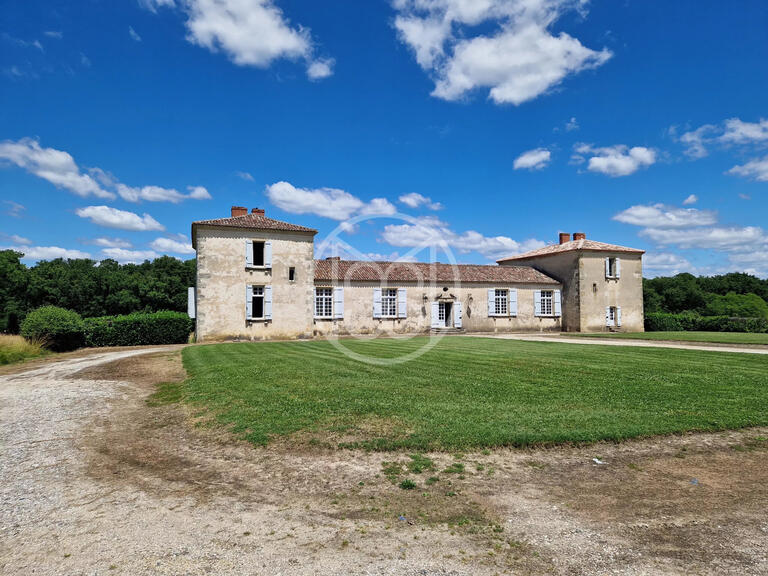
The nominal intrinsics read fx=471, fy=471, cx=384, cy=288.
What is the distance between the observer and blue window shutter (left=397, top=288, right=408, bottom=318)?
25.8 metres

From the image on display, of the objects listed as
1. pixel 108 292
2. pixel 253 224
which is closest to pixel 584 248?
pixel 253 224

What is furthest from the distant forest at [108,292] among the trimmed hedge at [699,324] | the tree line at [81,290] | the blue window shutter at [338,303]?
the blue window shutter at [338,303]

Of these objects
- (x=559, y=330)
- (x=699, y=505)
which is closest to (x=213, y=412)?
(x=699, y=505)

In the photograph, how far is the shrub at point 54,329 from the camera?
18.7 meters

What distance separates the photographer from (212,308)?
22375 mm

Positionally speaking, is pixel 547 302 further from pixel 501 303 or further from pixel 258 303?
pixel 258 303

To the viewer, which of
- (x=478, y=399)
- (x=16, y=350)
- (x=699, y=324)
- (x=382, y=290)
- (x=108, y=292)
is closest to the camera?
(x=478, y=399)

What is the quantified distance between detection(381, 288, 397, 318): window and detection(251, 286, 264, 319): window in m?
6.39

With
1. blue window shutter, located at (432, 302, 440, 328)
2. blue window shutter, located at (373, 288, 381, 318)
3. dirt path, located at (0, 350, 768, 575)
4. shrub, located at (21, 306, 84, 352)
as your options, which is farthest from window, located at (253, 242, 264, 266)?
dirt path, located at (0, 350, 768, 575)

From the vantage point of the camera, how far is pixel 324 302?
2492 centimetres

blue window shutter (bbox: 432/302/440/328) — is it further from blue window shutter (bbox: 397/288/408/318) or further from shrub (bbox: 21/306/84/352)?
shrub (bbox: 21/306/84/352)

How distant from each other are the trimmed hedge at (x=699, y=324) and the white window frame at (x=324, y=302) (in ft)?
70.4

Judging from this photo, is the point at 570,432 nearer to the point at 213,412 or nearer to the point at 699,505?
the point at 699,505

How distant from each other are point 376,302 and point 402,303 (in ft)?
4.97
